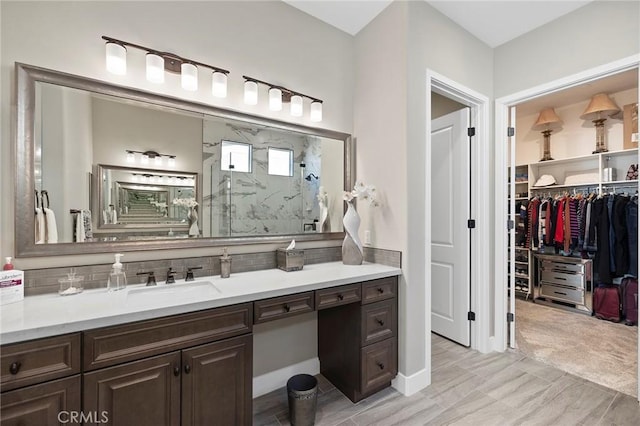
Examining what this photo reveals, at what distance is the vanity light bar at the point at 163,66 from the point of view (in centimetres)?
164

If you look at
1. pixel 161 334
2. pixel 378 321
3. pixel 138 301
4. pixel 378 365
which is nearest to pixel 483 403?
pixel 378 365

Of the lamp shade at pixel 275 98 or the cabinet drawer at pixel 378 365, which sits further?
the lamp shade at pixel 275 98

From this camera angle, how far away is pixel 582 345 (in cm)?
297

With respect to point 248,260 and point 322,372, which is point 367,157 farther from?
point 322,372

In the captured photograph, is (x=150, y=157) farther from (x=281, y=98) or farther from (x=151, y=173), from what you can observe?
(x=281, y=98)

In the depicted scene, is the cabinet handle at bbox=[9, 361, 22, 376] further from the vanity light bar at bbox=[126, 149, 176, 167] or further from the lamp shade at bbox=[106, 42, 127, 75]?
the lamp shade at bbox=[106, 42, 127, 75]

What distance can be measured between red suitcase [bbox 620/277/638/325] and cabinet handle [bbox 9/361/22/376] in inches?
215

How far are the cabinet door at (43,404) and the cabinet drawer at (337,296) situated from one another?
1187mm

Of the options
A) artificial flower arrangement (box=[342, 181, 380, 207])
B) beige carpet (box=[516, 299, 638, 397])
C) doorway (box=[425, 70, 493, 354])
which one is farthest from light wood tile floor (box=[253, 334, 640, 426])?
artificial flower arrangement (box=[342, 181, 380, 207])

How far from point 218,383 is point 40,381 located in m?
0.70

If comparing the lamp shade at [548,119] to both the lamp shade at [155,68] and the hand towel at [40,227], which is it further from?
the hand towel at [40,227]

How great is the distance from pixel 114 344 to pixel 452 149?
312 centimetres

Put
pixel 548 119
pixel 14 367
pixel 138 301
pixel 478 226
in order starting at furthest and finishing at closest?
1. pixel 548 119
2. pixel 478 226
3. pixel 138 301
4. pixel 14 367

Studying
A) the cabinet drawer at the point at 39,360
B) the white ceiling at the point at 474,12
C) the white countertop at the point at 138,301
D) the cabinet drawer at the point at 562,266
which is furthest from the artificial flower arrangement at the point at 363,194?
the cabinet drawer at the point at 562,266
